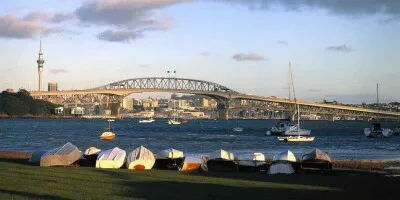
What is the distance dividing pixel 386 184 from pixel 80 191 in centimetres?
1000

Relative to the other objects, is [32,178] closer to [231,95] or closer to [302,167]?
[302,167]

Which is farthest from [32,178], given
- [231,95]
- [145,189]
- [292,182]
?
[231,95]

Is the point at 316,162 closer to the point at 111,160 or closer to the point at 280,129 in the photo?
the point at 111,160

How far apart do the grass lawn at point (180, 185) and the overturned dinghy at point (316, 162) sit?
4.66 ft

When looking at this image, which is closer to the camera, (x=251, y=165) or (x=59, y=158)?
(x=59, y=158)

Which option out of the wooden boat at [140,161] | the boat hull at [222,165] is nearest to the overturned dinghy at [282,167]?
the boat hull at [222,165]

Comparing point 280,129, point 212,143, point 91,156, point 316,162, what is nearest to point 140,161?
point 91,156

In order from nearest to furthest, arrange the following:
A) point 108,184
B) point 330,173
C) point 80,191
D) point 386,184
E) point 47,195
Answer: point 47,195 < point 80,191 < point 108,184 < point 386,184 < point 330,173

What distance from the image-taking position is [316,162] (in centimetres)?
2656

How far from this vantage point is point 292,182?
21.7 metres

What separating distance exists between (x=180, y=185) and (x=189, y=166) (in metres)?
6.41

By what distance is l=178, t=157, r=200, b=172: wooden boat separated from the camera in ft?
85.9

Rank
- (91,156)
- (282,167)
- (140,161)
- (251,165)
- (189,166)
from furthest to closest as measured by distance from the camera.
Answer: (91,156) < (251,165) < (140,161) < (189,166) < (282,167)

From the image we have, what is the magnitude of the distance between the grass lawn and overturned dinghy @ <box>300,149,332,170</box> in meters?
1.42
